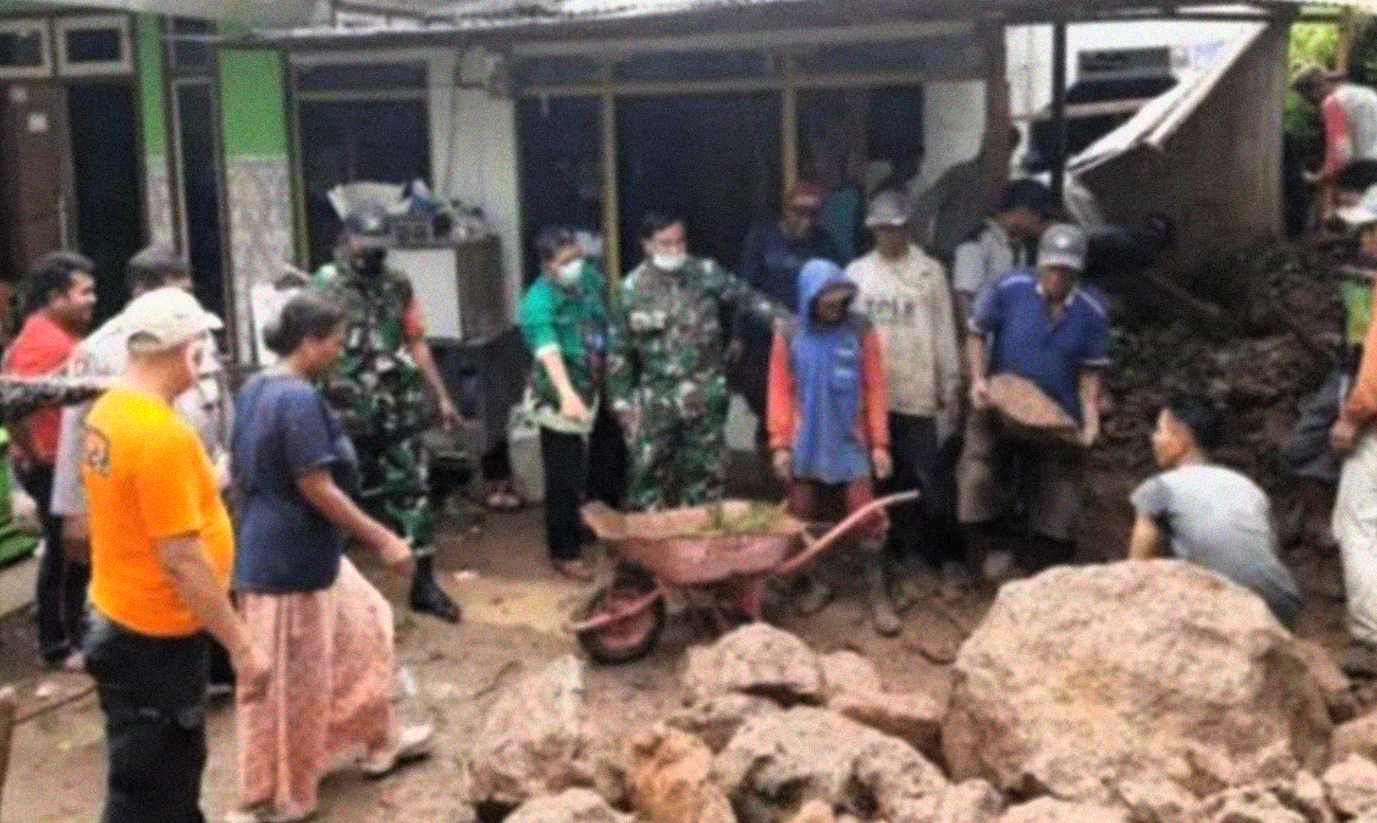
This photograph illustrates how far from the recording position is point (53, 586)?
7.56m

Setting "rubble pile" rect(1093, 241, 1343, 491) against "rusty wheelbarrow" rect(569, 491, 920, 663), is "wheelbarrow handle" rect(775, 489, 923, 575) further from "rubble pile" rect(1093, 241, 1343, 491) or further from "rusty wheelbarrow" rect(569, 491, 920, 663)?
"rubble pile" rect(1093, 241, 1343, 491)

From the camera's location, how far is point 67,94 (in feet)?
40.9

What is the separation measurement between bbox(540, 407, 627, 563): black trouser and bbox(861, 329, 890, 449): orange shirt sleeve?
152 centimetres

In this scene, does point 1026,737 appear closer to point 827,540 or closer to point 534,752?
point 534,752

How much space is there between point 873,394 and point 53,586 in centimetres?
375

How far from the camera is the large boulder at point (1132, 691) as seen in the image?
5141 millimetres

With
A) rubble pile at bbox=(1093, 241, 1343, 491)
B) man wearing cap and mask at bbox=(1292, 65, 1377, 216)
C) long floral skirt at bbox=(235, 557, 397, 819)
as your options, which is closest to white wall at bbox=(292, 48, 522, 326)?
rubble pile at bbox=(1093, 241, 1343, 491)

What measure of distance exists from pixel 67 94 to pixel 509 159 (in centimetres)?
410

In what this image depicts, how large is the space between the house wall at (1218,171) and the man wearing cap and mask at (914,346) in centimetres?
369

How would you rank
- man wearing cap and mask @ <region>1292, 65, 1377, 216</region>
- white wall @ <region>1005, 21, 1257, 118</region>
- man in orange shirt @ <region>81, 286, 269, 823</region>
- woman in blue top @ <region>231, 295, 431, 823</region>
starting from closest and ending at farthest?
1. man in orange shirt @ <region>81, 286, 269, 823</region>
2. woman in blue top @ <region>231, 295, 431, 823</region>
3. man wearing cap and mask @ <region>1292, 65, 1377, 216</region>
4. white wall @ <region>1005, 21, 1257, 118</region>

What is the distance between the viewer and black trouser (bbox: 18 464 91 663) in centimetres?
745

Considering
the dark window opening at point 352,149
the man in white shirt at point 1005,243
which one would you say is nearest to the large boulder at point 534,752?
the man in white shirt at point 1005,243

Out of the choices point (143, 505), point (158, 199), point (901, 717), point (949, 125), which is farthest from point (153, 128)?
point (901, 717)

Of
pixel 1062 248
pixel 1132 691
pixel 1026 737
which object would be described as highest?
pixel 1062 248
